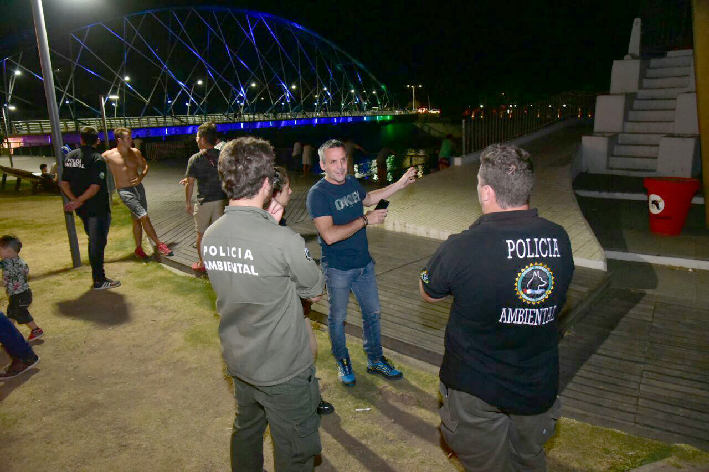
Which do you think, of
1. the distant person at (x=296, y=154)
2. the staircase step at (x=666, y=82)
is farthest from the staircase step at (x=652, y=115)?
the distant person at (x=296, y=154)

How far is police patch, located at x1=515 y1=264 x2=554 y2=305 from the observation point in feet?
6.34

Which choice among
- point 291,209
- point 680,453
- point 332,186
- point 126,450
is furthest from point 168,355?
point 291,209

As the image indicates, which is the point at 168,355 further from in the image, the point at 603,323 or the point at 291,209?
the point at 291,209

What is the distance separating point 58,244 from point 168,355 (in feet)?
18.1

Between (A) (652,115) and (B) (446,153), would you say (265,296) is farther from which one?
(B) (446,153)

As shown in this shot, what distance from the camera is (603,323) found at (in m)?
4.73

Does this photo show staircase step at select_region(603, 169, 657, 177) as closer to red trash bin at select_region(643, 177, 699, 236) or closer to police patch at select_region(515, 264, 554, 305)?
red trash bin at select_region(643, 177, 699, 236)

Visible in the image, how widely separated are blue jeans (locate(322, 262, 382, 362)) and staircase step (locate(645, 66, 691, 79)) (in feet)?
39.7

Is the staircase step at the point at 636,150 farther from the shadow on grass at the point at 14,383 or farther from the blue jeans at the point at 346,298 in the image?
the shadow on grass at the point at 14,383

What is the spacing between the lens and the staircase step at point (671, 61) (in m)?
12.0

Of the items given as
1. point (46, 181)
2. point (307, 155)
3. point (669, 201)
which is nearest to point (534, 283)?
point (669, 201)

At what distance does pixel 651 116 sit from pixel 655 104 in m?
0.42

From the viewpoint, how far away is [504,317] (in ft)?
6.49

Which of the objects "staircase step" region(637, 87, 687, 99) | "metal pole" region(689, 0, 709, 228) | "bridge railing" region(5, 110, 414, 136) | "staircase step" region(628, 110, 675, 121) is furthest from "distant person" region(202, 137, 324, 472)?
"bridge railing" region(5, 110, 414, 136)
